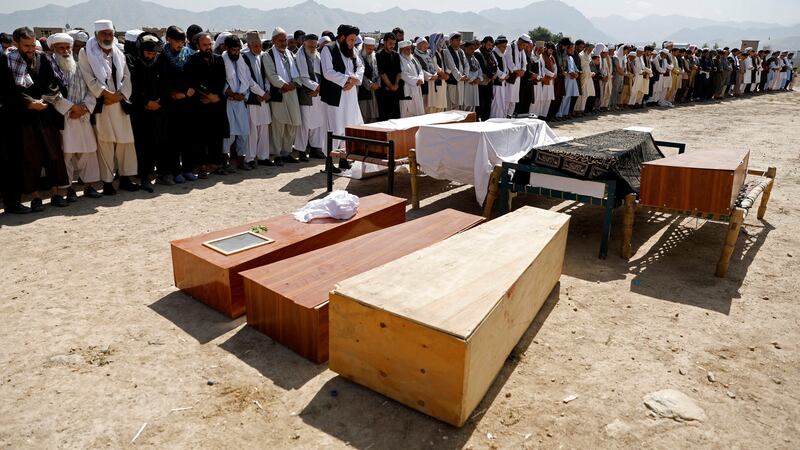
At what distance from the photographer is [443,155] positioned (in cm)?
604

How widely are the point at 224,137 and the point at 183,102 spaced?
784mm

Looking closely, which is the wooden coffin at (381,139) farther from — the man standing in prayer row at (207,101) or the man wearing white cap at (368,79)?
the man wearing white cap at (368,79)

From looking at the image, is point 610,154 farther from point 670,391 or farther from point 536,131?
point 670,391

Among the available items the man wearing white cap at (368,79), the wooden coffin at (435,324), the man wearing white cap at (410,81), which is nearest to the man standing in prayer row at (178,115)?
the man wearing white cap at (368,79)

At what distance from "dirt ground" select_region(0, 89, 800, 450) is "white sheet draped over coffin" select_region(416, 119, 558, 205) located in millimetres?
1130

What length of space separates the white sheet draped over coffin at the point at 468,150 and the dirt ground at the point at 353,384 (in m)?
1.13

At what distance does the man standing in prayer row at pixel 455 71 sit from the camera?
11648 mm

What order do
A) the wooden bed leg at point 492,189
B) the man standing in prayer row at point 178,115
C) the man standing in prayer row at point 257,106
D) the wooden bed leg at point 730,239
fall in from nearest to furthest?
the wooden bed leg at point 730,239, the wooden bed leg at point 492,189, the man standing in prayer row at point 178,115, the man standing in prayer row at point 257,106

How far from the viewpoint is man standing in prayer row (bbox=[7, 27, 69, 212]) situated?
18.7 feet

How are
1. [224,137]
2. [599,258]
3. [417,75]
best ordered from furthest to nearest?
[417,75], [224,137], [599,258]

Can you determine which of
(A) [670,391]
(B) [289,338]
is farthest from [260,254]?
(A) [670,391]

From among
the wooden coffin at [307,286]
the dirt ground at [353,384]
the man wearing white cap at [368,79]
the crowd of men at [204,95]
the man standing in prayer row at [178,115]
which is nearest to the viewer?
the dirt ground at [353,384]

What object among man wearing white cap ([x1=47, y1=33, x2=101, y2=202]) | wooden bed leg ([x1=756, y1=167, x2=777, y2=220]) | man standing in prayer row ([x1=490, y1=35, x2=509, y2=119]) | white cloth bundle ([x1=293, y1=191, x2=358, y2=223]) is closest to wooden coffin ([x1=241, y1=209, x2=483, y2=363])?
white cloth bundle ([x1=293, y1=191, x2=358, y2=223])

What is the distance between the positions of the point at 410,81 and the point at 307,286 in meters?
7.48
